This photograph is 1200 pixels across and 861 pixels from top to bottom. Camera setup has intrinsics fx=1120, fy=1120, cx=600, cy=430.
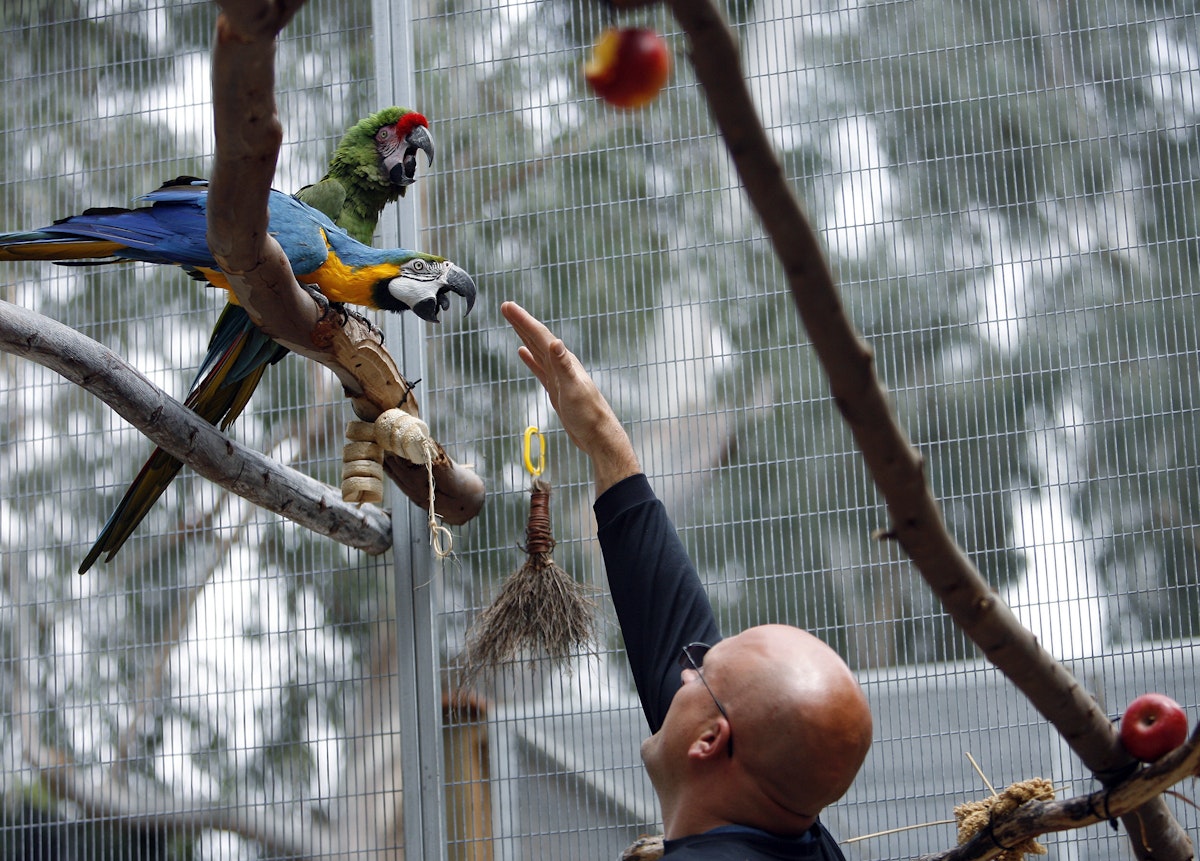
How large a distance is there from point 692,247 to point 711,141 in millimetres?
274

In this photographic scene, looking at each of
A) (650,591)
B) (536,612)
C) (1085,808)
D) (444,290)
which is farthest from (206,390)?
(1085,808)

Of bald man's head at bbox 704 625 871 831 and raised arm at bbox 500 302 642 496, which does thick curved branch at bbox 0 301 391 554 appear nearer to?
raised arm at bbox 500 302 642 496

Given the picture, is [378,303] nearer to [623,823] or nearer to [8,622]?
[623,823]

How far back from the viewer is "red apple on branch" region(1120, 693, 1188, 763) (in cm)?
91

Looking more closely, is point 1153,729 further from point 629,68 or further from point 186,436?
point 186,436

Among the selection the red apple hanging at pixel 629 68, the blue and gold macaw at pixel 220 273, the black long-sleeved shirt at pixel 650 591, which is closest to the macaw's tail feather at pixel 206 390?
the blue and gold macaw at pixel 220 273

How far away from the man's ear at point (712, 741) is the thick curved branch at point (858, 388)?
1.10 feet

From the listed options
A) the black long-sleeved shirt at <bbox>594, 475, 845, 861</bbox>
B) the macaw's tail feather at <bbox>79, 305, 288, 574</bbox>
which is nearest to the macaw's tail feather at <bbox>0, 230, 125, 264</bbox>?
the macaw's tail feather at <bbox>79, 305, 288, 574</bbox>

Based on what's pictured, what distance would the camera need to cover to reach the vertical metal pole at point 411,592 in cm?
216

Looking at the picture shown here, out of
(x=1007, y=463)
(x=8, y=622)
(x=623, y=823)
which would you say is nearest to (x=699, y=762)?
(x=623, y=823)

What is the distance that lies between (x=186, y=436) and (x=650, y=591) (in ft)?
3.14

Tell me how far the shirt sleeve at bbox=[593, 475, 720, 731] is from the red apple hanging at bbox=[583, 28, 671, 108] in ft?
2.76

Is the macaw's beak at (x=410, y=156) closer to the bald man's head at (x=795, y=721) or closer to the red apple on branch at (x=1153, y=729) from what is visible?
the bald man's head at (x=795, y=721)

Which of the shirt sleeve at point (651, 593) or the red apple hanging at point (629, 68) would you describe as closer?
the red apple hanging at point (629, 68)
